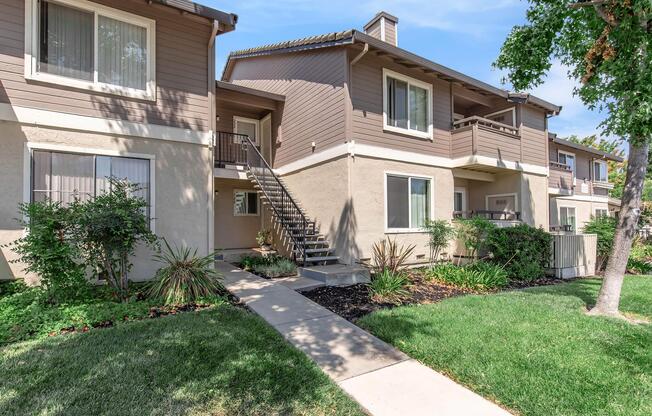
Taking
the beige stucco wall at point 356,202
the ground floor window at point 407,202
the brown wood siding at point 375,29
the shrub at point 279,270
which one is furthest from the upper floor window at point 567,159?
the shrub at point 279,270

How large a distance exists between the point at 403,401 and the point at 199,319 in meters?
3.22

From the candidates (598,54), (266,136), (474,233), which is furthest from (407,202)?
(266,136)

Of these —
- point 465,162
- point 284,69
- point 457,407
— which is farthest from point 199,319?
point 284,69

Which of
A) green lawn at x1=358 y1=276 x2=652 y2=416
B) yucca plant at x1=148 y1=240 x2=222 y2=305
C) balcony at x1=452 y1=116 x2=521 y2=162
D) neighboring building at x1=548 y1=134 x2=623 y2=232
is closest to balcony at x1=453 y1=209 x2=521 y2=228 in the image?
balcony at x1=452 y1=116 x2=521 y2=162

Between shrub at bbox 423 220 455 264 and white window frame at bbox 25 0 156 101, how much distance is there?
8.01m

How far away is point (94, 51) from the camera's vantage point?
6.71 meters

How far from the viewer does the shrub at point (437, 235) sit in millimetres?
9859

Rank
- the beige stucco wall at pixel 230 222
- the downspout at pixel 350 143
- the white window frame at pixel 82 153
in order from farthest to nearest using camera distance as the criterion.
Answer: the beige stucco wall at pixel 230 222 → the downspout at pixel 350 143 → the white window frame at pixel 82 153

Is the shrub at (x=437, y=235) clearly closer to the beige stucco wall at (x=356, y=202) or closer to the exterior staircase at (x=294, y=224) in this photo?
the beige stucco wall at (x=356, y=202)

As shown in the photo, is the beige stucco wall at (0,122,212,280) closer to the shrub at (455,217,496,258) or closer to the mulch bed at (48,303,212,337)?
the mulch bed at (48,303,212,337)

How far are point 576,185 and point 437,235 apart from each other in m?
15.3

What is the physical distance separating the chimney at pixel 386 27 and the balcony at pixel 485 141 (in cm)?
351

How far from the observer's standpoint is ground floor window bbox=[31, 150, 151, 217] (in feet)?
20.4

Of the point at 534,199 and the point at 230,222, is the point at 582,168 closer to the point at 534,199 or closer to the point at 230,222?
the point at 534,199
